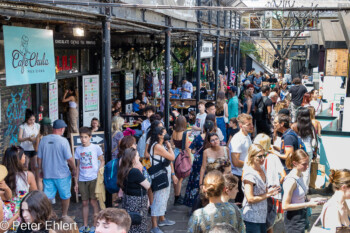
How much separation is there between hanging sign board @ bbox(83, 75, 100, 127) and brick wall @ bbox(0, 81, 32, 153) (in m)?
3.12

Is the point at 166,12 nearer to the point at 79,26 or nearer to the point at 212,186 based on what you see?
the point at 79,26

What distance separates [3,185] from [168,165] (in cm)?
266

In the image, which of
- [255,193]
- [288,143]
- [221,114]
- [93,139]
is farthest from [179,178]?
[255,193]

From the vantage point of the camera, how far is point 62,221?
143 inches

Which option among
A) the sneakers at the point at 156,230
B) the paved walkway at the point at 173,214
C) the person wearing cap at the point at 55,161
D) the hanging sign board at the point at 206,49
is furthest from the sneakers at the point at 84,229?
the hanging sign board at the point at 206,49

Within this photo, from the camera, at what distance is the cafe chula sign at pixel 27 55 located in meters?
6.86

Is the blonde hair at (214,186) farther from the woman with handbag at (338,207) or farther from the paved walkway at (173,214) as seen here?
the paved walkway at (173,214)

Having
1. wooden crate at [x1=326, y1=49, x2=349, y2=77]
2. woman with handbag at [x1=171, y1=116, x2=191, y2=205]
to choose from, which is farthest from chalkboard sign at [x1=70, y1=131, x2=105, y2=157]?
wooden crate at [x1=326, y1=49, x2=349, y2=77]

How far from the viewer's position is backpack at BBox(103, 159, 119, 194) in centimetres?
641

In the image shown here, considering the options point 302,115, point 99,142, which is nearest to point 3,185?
point 99,142

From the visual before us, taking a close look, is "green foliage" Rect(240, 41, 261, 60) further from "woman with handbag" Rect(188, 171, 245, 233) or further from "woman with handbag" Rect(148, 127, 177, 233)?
"woman with handbag" Rect(188, 171, 245, 233)

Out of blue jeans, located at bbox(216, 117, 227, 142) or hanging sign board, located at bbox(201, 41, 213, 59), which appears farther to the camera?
hanging sign board, located at bbox(201, 41, 213, 59)

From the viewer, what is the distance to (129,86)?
16.5 m

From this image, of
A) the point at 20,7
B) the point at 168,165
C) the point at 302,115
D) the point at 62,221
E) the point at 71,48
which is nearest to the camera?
the point at 62,221
